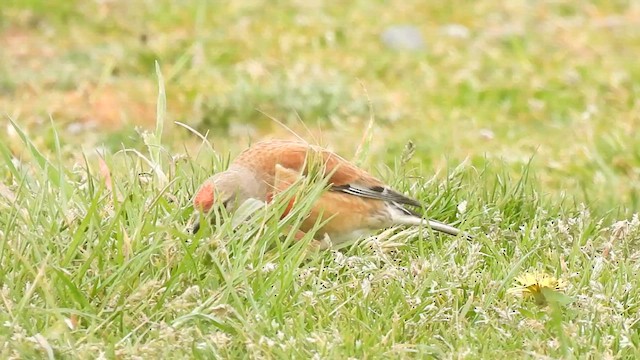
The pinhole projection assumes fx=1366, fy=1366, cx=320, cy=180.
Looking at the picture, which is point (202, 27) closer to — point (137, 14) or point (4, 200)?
point (137, 14)

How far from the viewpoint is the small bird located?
498 cm

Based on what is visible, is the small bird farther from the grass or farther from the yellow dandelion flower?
the yellow dandelion flower

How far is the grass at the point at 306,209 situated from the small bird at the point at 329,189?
0.50ft

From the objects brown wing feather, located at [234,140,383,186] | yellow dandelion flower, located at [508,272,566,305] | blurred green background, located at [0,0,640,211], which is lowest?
blurred green background, located at [0,0,640,211]

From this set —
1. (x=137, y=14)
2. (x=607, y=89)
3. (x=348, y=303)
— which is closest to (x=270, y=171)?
(x=348, y=303)

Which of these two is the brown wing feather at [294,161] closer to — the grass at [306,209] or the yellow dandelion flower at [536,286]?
the grass at [306,209]

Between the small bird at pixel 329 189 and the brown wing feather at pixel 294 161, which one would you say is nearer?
the small bird at pixel 329 189

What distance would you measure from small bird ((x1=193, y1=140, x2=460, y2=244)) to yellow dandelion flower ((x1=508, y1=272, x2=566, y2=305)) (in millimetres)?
469

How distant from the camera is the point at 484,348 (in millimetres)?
4062

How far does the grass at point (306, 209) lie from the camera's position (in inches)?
161

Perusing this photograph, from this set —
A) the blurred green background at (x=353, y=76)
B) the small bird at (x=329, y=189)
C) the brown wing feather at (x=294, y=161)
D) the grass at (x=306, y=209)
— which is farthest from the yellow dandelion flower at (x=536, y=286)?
the blurred green background at (x=353, y=76)

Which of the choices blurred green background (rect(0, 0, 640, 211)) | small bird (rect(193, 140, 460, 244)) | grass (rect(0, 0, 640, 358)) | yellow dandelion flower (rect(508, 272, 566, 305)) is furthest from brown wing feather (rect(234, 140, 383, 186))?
blurred green background (rect(0, 0, 640, 211))

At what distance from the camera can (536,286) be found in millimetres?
4391

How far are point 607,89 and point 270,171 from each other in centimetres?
450
